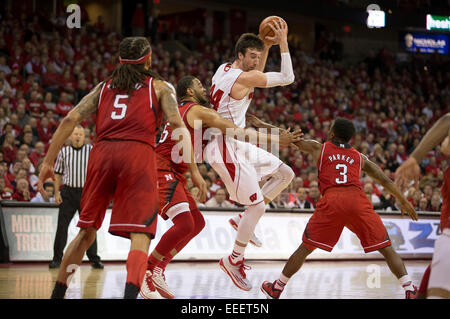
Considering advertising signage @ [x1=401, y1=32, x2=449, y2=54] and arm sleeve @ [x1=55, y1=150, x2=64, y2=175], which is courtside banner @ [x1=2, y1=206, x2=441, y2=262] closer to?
arm sleeve @ [x1=55, y1=150, x2=64, y2=175]

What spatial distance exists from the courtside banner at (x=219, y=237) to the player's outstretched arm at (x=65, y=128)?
19.3ft

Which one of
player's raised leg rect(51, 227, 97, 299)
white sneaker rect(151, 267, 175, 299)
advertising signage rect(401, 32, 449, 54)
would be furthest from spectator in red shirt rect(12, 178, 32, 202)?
advertising signage rect(401, 32, 449, 54)

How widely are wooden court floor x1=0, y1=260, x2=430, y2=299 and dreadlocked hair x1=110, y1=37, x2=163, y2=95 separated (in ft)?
7.75

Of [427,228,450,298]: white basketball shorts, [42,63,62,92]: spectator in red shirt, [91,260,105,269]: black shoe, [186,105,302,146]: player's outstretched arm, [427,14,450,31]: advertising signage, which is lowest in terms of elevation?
[91,260,105,269]: black shoe

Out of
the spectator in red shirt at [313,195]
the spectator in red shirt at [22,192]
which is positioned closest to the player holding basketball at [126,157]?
the spectator in red shirt at [22,192]

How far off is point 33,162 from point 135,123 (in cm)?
824

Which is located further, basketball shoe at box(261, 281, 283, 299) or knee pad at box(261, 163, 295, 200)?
knee pad at box(261, 163, 295, 200)

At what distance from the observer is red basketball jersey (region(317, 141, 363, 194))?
617 cm

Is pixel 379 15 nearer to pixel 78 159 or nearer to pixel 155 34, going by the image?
pixel 155 34

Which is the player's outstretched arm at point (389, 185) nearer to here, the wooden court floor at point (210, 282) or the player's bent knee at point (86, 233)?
the wooden court floor at point (210, 282)

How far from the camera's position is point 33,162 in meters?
12.1

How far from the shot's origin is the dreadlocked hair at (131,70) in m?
4.58

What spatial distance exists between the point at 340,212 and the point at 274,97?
1377 cm
